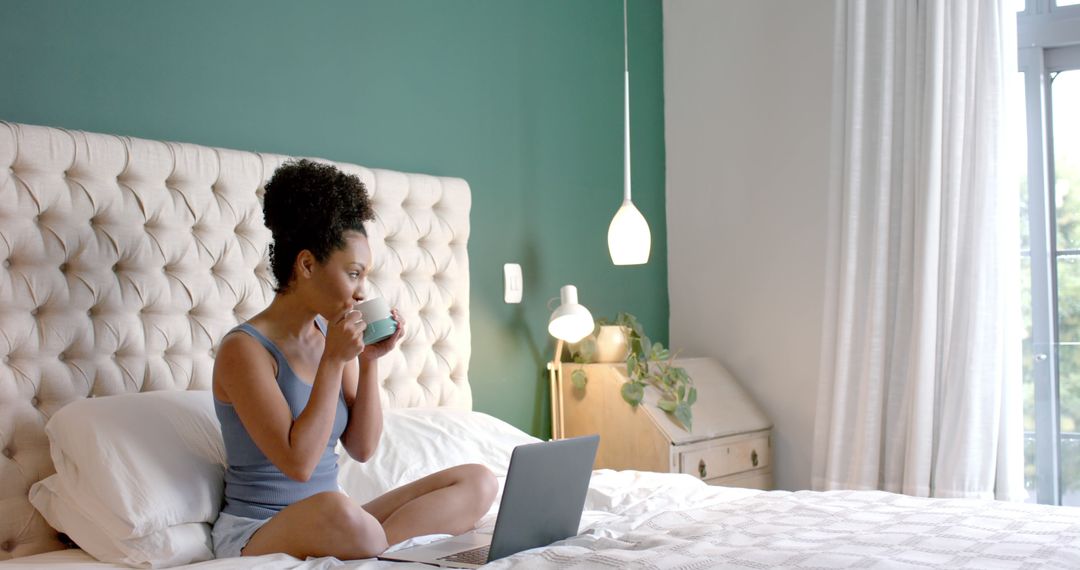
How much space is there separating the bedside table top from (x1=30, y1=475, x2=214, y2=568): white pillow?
164cm

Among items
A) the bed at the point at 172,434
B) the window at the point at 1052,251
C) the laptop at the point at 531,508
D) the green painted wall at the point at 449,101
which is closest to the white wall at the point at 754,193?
the green painted wall at the point at 449,101

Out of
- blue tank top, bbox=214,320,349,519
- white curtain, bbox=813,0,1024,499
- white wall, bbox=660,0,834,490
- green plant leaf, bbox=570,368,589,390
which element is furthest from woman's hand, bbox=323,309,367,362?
white wall, bbox=660,0,834,490

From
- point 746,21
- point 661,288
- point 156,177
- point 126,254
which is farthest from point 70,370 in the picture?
point 746,21

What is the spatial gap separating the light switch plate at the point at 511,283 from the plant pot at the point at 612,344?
12.1 inches

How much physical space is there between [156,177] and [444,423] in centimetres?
88

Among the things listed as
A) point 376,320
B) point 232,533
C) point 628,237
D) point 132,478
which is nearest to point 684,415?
point 628,237

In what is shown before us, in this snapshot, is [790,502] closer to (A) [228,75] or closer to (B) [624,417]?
(B) [624,417]

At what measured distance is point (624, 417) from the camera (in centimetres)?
324

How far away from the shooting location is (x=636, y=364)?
3.27 metres

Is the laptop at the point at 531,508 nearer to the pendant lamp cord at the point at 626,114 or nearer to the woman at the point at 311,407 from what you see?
the woman at the point at 311,407

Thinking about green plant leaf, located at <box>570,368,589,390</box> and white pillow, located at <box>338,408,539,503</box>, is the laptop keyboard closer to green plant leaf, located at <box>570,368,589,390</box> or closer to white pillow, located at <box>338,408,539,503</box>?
white pillow, located at <box>338,408,539,503</box>

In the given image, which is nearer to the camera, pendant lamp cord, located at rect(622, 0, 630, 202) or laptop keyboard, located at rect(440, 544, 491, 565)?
laptop keyboard, located at rect(440, 544, 491, 565)

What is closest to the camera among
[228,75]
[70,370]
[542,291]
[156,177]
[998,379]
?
[70,370]

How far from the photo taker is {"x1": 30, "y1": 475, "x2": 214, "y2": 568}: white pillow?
1.76 metres
